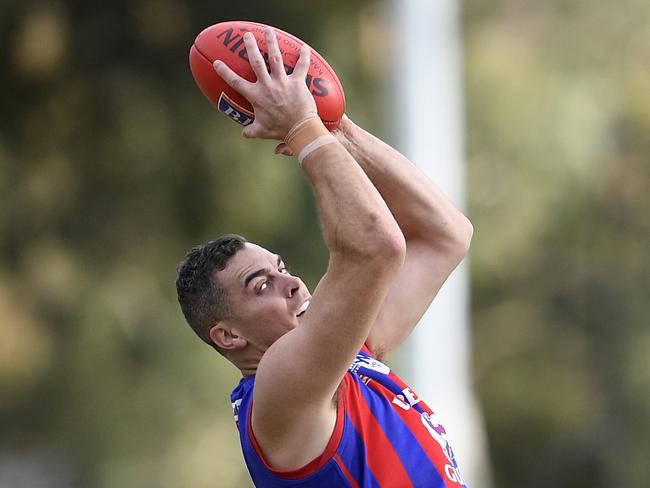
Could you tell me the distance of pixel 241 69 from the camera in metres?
3.32

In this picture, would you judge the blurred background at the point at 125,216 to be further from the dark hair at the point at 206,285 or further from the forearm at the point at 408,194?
the dark hair at the point at 206,285

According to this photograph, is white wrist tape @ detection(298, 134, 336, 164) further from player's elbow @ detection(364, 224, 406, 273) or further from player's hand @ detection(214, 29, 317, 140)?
player's elbow @ detection(364, 224, 406, 273)

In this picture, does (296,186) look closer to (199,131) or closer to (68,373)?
(199,131)

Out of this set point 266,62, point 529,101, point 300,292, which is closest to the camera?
point 266,62

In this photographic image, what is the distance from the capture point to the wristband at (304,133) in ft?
10.1

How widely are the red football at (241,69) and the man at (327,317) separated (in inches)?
2.3

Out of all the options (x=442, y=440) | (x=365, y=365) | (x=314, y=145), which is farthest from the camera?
(x=365, y=365)

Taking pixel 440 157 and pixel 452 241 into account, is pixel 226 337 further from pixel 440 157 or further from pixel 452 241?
pixel 440 157

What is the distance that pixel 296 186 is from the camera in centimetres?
1280

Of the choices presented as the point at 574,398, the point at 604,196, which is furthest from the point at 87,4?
the point at 574,398

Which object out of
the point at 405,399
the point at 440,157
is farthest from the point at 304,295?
the point at 440,157

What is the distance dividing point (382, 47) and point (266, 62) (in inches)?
395

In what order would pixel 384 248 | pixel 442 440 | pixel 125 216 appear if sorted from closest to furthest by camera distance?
pixel 384 248 < pixel 442 440 < pixel 125 216

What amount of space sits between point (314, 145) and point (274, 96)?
0.18 metres
